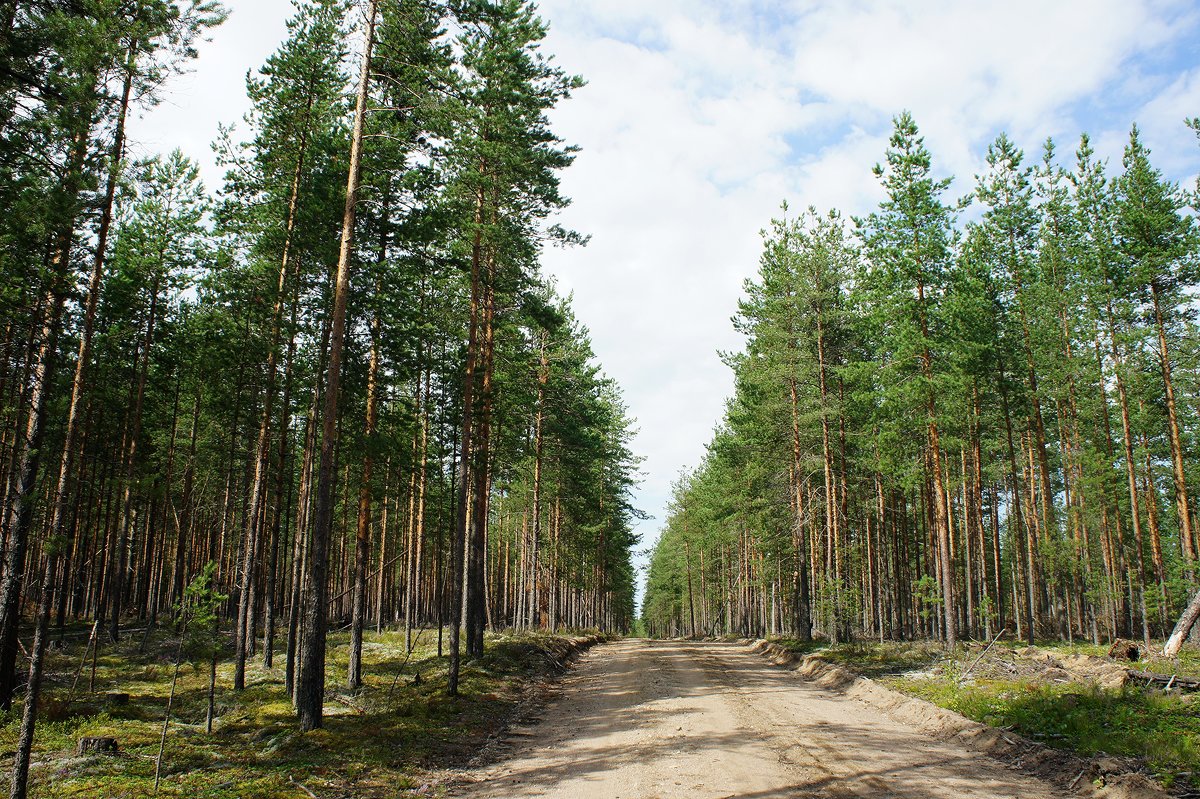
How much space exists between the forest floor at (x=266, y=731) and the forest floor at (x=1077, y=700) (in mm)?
8570

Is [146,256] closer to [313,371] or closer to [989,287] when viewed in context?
[313,371]

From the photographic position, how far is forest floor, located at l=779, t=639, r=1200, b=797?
8398 millimetres

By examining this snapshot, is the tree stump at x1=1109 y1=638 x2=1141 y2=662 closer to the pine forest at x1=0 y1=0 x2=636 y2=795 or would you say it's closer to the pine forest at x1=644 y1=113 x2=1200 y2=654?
the pine forest at x1=644 y1=113 x2=1200 y2=654

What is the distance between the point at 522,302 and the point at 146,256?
1308 cm

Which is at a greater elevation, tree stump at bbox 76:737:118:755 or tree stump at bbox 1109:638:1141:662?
tree stump at bbox 1109:638:1141:662

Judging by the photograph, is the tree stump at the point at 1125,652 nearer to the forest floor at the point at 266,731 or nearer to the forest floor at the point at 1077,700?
the forest floor at the point at 1077,700

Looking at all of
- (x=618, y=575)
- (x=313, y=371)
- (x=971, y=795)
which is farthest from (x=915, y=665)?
(x=618, y=575)

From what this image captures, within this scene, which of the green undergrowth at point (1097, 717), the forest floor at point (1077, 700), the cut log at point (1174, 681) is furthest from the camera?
the cut log at point (1174, 681)

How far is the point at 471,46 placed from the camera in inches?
739

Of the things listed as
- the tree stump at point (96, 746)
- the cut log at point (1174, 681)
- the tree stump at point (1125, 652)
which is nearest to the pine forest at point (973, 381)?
the tree stump at point (1125, 652)

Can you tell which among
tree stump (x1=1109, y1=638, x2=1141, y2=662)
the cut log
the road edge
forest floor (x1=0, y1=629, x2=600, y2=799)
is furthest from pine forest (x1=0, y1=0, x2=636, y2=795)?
tree stump (x1=1109, y1=638, x2=1141, y2=662)

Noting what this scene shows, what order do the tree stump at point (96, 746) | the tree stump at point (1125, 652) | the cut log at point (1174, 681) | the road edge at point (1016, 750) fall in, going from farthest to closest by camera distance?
the tree stump at point (1125, 652) → the cut log at point (1174, 681) → the tree stump at point (96, 746) → the road edge at point (1016, 750)

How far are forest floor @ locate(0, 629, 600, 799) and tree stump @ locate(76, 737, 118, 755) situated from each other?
138mm

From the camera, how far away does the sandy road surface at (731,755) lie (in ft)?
25.4
